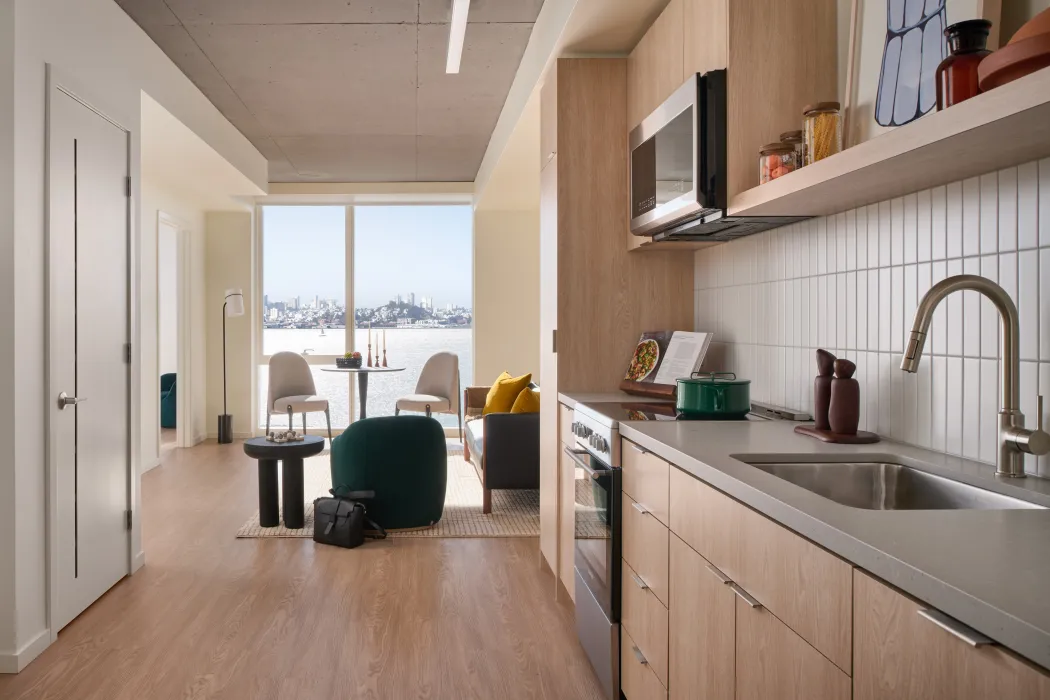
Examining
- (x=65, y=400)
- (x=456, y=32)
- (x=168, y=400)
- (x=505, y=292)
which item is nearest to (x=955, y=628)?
(x=65, y=400)

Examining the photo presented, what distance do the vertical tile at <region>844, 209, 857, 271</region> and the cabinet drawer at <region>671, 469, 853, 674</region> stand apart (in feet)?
2.84

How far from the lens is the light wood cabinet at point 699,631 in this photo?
154cm

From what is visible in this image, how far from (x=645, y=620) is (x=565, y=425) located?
120 cm

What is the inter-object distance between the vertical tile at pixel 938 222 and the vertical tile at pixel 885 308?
0.61ft

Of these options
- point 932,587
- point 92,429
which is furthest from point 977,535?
point 92,429

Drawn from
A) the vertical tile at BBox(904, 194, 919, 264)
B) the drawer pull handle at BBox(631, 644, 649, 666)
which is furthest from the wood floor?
the vertical tile at BBox(904, 194, 919, 264)

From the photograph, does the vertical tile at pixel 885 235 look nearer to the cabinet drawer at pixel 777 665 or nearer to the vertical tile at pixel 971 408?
the vertical tile at pixel 971 408

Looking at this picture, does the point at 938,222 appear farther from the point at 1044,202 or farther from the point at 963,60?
the point at 963,60

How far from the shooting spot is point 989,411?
5.43 ft

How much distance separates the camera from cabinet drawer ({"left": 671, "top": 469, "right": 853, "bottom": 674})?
3.67 ft

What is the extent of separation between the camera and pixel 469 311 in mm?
8578

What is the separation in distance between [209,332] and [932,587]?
812 cm

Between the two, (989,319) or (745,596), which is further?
(989,319)

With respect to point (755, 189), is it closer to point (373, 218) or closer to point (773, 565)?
point (773, 565)
